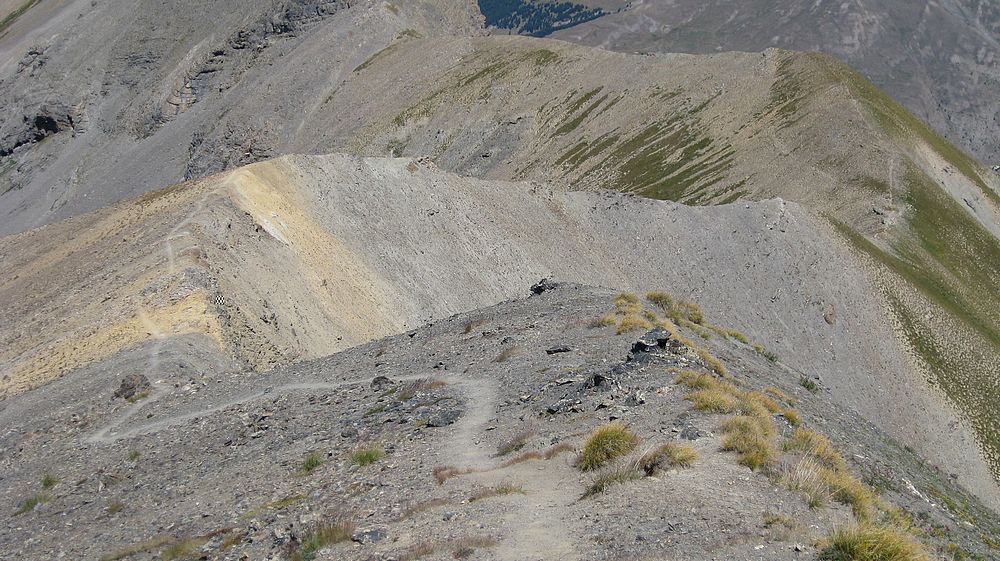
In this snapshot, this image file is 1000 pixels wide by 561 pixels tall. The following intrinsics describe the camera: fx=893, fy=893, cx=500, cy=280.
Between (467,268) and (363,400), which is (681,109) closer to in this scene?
(467,268)

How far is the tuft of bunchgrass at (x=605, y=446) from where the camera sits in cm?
1532

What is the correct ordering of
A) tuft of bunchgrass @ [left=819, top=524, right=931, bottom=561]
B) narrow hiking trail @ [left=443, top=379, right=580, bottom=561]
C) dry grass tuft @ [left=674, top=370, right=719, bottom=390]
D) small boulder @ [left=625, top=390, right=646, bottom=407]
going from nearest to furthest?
tuft of bunchgrass @ [left=819, top=524, right=931, bottom=561]
narrow hiking trail @ [left=443, top=379, right=580, bottom=561]
small boulder @ [left=625, top=390, right=646, bottom=407]
dry grass tuft @ [left=674, top=370, right=719, bottom=390]

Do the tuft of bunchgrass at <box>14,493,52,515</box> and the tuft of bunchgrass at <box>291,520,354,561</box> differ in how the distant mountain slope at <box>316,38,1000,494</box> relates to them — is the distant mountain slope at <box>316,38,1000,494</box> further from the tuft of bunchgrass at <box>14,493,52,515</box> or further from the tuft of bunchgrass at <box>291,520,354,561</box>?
the tuft of bunchgrass at <box>14,493,52,515</box>

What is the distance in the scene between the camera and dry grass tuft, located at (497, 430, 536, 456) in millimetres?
17469

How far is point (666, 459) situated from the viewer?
48.8 feet

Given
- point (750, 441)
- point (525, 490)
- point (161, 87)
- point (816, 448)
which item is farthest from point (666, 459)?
point (161, 87)

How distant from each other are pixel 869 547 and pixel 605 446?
16.5 feet

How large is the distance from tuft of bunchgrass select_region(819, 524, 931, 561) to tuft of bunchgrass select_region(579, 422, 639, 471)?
13.9 ft

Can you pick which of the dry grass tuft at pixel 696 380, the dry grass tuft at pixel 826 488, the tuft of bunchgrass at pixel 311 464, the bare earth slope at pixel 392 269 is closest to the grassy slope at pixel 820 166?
the bare earth slope at pixel 392 269

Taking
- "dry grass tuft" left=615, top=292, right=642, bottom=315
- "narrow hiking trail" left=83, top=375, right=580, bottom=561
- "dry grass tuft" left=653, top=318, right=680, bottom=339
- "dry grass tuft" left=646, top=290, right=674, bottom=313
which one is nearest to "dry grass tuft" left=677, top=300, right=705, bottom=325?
"dry grass tuft" left=646, top=290, right=674, bottom=313

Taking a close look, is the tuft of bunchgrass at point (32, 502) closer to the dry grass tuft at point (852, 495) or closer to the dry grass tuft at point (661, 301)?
the dry grass tuft at point (852, 495)

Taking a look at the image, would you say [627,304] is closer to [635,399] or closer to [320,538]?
[635,399]

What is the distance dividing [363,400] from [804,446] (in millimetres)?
11852

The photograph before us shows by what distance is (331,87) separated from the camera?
11312cm
